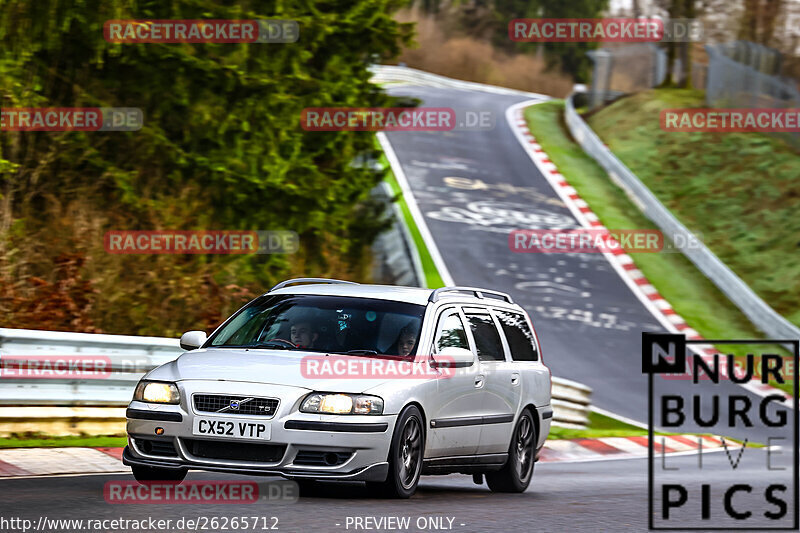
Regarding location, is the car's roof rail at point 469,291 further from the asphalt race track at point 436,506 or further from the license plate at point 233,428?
the license plate at point 233,428

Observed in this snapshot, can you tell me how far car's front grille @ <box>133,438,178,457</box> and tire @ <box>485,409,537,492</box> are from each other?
3.21 meters

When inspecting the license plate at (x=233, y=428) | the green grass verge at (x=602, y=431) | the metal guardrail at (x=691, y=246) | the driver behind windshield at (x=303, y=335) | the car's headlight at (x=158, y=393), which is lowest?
the green grass verge at (x=602, y=431)

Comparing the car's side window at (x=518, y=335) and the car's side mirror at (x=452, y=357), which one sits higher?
the car's side mirror at (x=452, y=357)

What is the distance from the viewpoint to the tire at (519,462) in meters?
10.5

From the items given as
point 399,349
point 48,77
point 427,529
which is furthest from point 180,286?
point 427,529

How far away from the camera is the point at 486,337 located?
10.5 m

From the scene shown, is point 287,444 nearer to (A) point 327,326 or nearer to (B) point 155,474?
(B) point 155,474

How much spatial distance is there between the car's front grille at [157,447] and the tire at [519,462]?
3.21 metres

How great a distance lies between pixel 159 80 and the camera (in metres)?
18.2

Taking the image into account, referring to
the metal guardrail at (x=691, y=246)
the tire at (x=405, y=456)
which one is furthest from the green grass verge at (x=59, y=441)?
the metal guardrail at (x=691, y=246)

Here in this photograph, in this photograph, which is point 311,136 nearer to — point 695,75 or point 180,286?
point 180,286

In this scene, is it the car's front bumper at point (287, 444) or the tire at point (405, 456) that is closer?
the car's front bumper at point (287, 444)

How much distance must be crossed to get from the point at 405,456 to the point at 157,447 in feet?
5.58

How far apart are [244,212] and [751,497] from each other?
415 inches
